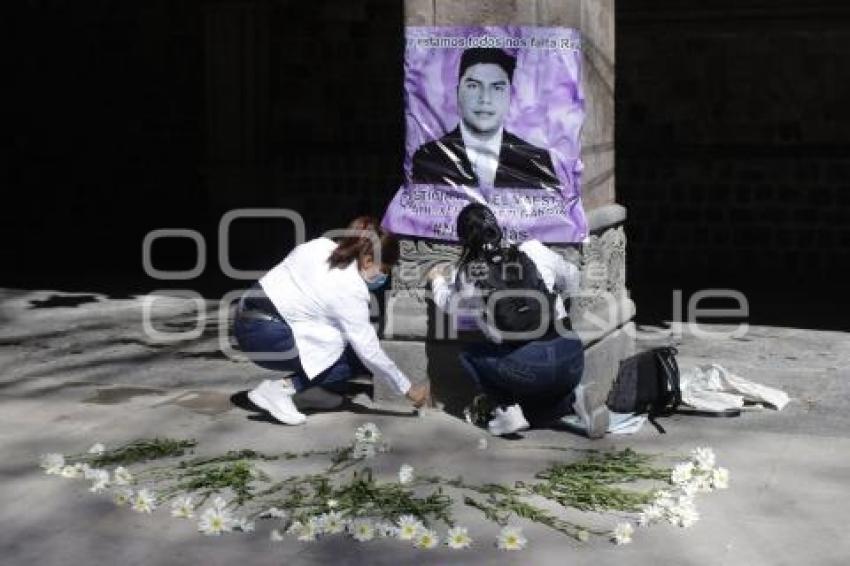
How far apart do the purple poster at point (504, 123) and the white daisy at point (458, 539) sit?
2.53 meters

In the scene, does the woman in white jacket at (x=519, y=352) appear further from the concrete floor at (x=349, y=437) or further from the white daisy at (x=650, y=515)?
the white daisy at (x=650, y=515)

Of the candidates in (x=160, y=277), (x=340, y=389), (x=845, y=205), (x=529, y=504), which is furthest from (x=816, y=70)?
(x=529, y=504)

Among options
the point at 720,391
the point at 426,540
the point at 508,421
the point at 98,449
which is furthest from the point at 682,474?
the point at 98,449

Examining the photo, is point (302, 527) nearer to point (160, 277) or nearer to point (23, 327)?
point (23, 327)

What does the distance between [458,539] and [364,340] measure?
2099mm

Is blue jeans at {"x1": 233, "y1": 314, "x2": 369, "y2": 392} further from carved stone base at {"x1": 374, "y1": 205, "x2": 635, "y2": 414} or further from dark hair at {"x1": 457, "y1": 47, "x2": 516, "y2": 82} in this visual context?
dark hair at {"x1": 457, "y1": 47, "x2": 516, "y2": 82}

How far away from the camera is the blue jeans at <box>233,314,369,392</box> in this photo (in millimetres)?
7816

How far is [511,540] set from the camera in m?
5.61

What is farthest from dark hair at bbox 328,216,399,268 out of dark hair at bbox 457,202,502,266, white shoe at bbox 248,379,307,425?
white shoe at bbox 248,379,307,425

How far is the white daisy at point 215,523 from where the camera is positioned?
19.2ft

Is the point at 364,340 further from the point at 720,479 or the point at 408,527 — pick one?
the point at 720,479

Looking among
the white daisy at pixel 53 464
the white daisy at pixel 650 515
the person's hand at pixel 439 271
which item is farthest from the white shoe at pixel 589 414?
the white daisy at pixel 53 464

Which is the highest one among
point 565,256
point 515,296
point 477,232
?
point 477,232

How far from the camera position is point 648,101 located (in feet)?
50.8
